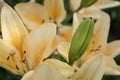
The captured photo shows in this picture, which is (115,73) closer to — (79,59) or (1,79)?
(79,59)

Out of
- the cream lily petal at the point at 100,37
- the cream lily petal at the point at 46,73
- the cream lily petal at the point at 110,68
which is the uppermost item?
the cream lily petal at the point at 46,73

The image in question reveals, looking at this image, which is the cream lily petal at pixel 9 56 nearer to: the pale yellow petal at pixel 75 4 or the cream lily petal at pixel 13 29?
the cream lily petal at pixel 13 29

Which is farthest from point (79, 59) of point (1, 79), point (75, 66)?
point (1, 79)

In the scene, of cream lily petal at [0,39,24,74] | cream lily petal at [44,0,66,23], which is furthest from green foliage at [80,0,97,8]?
cream lily petal at [0,39,24,74]

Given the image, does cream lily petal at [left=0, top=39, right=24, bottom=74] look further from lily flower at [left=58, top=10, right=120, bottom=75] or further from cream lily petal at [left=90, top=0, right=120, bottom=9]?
cream lily petal at [left=90, top=0, right=120, bottom=9]

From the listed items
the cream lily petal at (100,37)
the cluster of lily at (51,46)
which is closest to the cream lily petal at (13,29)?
the cluster of lily at (51,46)

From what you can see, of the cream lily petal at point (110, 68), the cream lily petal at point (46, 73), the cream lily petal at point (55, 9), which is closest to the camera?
the cream lily petal at point (46, 73)

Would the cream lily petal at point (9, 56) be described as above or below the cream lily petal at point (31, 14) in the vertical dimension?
below
